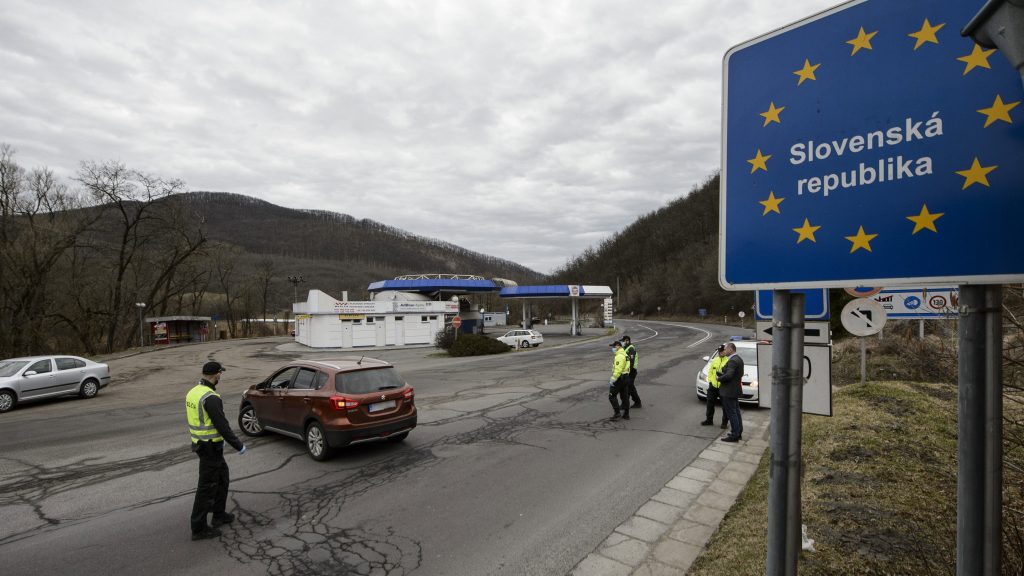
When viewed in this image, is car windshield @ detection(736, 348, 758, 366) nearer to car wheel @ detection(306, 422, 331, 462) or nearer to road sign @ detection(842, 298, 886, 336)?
road sign @ detection(842, 298, 886, 336)

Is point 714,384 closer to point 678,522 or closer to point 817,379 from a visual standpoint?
point 678,522

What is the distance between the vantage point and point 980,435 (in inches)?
64.3

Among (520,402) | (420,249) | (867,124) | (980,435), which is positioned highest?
(420,249)

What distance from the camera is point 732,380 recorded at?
8984mm

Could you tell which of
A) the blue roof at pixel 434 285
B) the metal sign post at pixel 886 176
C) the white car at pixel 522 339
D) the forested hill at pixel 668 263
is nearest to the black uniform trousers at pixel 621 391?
the metal sign post at pixel 886 176

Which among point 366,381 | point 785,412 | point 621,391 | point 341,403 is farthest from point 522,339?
point 785,412

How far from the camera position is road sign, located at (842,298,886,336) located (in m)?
7.55

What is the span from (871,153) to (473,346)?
28.1 m

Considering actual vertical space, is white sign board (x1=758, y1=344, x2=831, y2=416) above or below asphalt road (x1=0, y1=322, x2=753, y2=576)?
above

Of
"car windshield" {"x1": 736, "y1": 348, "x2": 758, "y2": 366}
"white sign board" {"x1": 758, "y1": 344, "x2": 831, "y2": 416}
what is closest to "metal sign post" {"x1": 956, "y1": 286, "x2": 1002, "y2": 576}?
"white sign board" {"x1": 758, "y1": 344, "x2": 831, "y2": 416}

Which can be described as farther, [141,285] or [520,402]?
[141,285]

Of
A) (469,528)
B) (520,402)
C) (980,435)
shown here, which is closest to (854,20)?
(980,435)

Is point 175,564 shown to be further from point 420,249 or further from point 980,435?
point 420,249

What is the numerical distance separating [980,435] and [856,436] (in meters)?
6.99
